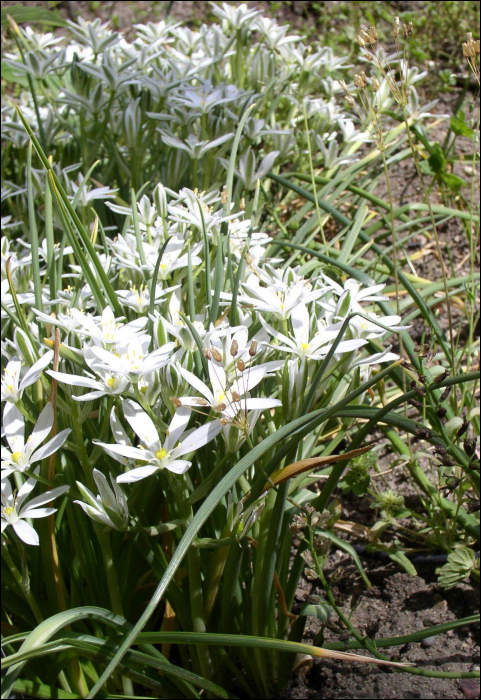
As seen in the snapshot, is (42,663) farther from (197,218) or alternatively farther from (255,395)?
(197,218)

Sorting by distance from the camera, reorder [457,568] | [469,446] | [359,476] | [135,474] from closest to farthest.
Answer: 1. [135,474]
2. [469,446]
3. [457,568]
4. [359,476]

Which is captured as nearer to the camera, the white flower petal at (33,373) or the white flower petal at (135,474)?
the white flower petal at (135,474)

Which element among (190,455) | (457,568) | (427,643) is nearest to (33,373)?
(190,455)

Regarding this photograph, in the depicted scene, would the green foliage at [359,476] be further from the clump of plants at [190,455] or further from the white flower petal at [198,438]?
the white flower petal at [198,438]

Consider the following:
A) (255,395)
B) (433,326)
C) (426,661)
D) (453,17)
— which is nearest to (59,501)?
(255,395)

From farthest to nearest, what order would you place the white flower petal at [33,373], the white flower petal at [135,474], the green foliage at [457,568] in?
the green foliage at [457,568] < the white flower petal at [33,373] < the white flower petal at [135,474]

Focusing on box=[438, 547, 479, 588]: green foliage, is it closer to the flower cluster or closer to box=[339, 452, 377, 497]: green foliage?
box=[339, 452, 377, 497]: green foliage

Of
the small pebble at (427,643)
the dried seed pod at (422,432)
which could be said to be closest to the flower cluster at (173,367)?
the dried seed pod at (422,432)

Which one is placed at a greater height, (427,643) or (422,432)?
(422,432)

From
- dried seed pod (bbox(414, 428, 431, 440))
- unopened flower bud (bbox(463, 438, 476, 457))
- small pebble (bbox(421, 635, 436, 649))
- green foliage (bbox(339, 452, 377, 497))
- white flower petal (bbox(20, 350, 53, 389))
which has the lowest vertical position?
small pebble (bbox(421, 635, 436, 649))

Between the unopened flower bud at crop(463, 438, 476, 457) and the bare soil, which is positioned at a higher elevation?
the unopened flower bud at crop(463, 438, 476, 457)

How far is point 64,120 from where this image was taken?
2.10 meters

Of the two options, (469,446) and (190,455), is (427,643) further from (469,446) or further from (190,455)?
(190,455)

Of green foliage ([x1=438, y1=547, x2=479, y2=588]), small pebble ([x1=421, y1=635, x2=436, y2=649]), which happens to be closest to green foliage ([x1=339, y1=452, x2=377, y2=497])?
green foliage ([x1=438, y1=547, x2=479, y2=588])
